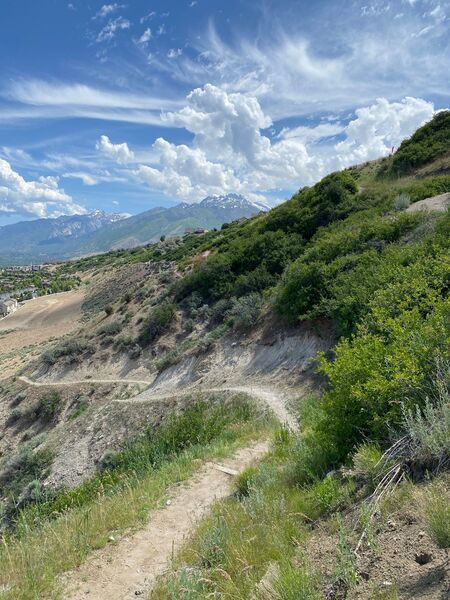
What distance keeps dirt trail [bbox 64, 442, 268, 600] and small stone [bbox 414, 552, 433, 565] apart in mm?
2721

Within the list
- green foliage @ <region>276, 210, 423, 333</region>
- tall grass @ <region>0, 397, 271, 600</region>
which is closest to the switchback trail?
tall grass @ <region>0, 397, 271, 600</region>

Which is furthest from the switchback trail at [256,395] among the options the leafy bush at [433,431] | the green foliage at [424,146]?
the green foliage at [424,146]

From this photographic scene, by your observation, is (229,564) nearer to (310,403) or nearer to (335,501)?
(335,501)

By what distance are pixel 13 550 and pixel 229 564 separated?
9.76 feet

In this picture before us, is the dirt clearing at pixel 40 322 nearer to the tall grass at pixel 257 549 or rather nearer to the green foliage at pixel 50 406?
the green foliage at pixel 50 406

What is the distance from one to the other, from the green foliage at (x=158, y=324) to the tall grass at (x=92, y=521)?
15.1 meters

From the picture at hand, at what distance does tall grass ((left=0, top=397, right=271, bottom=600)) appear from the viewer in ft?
15.0

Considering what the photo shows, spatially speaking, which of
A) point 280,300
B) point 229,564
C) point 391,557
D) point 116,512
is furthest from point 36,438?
point 391,557

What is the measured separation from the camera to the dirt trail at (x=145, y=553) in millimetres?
4680

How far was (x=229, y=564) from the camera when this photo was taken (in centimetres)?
407

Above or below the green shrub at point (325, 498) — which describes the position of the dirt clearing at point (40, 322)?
above

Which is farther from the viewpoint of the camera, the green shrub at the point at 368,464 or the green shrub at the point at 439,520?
the green shrub at the point at 368,464

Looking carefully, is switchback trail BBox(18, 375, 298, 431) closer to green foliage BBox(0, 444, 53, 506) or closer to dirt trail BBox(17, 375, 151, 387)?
dirt trail BBox(17, 375, 151, 387)

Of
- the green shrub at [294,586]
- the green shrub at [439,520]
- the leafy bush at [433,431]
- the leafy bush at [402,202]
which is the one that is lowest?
the green shrub at [294,586]
